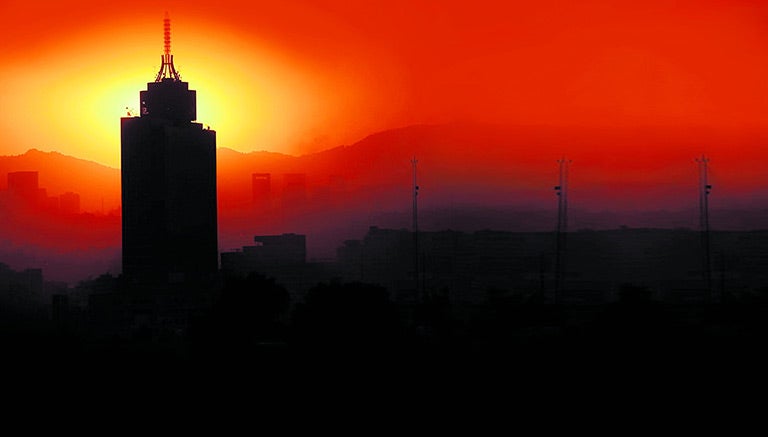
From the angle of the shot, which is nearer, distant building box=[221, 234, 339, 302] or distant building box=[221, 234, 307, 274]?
distant building box=[221, 234, 339, 302]

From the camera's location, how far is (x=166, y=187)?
136m

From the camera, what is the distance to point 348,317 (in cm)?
7681

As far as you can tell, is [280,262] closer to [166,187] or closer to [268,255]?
[268,255]

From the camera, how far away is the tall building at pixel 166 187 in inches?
5231

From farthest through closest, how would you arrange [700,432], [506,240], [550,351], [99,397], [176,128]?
1. [176,128]
2. [506,240]
3. [550,351]
4. [99,397]
5. [700,432]

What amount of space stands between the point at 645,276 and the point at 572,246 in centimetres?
932

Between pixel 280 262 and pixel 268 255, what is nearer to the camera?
pixel 280 262

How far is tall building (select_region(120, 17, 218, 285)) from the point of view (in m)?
133

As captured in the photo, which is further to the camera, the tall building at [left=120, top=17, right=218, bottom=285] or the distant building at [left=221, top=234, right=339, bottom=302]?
the tall building at [left=120, top=17, right=218, bottom=285]

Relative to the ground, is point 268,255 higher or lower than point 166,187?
lower

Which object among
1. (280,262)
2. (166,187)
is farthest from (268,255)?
(166,187)

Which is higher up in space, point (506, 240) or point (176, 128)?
point (176, 128)

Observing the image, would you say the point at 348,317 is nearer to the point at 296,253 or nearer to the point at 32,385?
the point at 32,385

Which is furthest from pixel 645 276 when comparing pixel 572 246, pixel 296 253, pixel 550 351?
pixel 550 351
